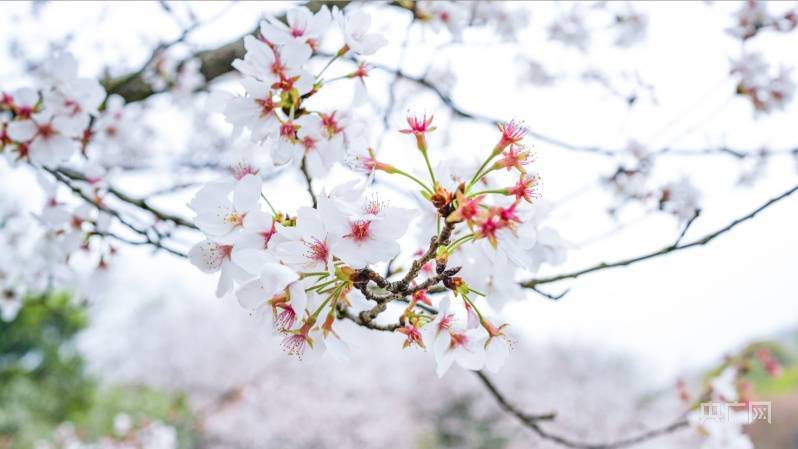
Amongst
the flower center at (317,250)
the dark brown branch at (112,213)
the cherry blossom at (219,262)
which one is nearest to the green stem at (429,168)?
the flower center at (317,250)

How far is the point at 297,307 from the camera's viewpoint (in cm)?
64

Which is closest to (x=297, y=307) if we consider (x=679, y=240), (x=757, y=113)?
(x=679, y=240)

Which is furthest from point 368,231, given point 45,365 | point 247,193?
point 45,365

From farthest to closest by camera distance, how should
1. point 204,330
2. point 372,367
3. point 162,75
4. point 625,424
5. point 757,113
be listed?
point 204,330 → point 372,367 → point 625,424 → point 162,75 → point 757,113

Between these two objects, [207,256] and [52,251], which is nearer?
[207,256]

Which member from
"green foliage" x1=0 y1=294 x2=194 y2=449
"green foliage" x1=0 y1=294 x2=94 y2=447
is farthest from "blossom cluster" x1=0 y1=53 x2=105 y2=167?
"green foliage" x1=0 y1=294 x2=94 y2=447

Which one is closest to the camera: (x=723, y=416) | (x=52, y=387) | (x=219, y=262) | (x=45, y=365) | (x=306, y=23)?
(x=219, y=262)

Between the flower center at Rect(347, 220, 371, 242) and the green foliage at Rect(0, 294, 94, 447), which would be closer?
the flower center at Rect(347, 220, 371, 242)

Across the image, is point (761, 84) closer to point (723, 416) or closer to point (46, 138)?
point (723, 416)

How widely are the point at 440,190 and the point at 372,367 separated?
7.09 meters

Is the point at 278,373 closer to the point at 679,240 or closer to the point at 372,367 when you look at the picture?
the point at 372,367

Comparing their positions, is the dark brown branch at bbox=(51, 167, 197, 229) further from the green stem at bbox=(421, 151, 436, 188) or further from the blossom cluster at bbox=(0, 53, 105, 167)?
the green stem at bbox=(421, 151, 436, 188)

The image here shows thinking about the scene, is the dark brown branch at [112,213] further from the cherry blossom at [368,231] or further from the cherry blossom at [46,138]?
the cherry blossom at [368,231]

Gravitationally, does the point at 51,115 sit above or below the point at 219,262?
below
